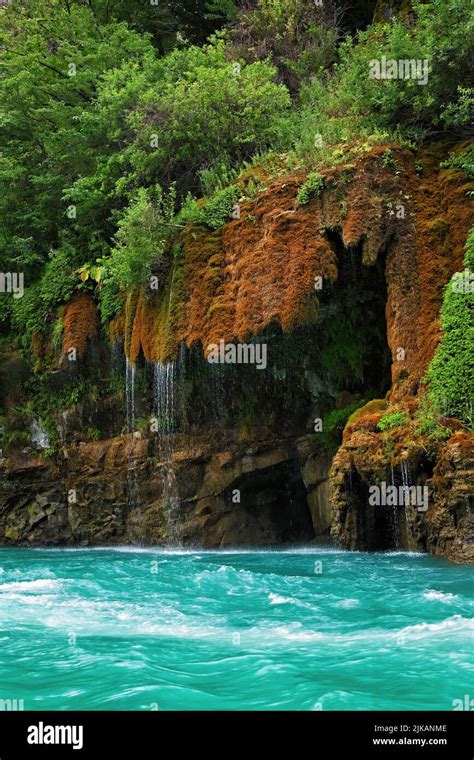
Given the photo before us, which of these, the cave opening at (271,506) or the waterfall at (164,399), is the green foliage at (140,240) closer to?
the waterfall at (164,399)

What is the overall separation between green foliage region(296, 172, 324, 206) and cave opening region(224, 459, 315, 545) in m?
6.16

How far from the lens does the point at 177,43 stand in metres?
26.2

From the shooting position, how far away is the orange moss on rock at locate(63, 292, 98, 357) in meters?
19.8

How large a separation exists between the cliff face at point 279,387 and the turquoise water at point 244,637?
1854 mm

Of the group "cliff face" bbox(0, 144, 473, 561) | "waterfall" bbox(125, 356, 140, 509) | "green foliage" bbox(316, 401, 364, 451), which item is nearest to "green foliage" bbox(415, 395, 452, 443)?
"cliff face" bbox(0, 144, 473, 561)

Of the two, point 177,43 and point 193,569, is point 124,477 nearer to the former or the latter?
point 193,569

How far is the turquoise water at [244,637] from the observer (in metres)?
6.04

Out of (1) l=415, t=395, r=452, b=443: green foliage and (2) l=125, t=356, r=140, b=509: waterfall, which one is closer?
(1) l=415, t=395, r=452, b=443: green foliage

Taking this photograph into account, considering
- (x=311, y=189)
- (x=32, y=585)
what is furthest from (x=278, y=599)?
(x=311, y=189)

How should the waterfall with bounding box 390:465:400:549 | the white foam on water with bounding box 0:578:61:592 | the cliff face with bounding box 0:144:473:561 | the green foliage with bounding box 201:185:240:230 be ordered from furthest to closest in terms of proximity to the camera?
the green foliage with bounding box 201:185:240:230
the cliff face with bounding box 0:144:473:561
the waterfall with bounding box 390:465:400:549
the white foam on water with bounding box 0:578:61:592

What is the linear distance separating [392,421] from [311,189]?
16.7ft

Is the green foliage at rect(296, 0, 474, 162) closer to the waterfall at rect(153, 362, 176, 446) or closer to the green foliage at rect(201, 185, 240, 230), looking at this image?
the green foliage at rect(201, 185, 240, 230)

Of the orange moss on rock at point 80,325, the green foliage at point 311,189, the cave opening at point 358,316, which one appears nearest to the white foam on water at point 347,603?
the cave opening at point 358,316

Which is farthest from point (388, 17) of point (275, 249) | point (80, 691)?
point (80, 691)
